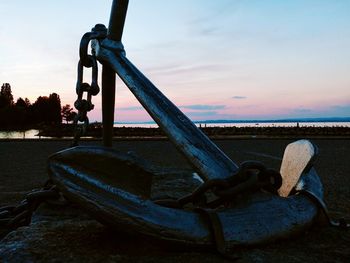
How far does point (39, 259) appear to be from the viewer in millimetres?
1541

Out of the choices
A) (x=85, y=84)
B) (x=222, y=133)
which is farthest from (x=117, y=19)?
(x=222, y=133)

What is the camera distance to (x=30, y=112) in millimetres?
77125

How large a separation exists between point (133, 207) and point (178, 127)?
0.64m

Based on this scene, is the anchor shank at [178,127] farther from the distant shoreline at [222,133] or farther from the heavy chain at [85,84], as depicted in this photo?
the distant shoreline at [222,133]

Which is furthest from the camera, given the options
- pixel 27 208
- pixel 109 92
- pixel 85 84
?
pixel 109 92

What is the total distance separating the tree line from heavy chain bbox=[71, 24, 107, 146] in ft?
214

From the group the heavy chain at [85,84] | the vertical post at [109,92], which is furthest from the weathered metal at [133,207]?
the vertical post at [109,92]

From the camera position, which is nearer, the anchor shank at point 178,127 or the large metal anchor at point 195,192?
the large metal anchor at point 195,192

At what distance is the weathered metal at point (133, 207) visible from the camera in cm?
142

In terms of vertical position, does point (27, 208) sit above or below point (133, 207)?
below

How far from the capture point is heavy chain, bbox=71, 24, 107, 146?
2.20 metres

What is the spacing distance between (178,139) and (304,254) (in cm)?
77

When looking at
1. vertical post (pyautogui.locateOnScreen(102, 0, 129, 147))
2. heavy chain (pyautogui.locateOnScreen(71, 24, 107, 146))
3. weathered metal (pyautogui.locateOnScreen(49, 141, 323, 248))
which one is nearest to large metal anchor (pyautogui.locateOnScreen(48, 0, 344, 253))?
weathered metal (pyautogui.locateOnScreen(49, 141, 323, 248))

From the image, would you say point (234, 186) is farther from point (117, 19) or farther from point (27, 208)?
point (117, 19)
